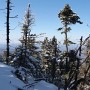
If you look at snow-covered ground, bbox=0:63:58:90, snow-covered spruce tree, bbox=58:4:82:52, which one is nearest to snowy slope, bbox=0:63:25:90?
snow-covered ground, bbox=0:63:58:90

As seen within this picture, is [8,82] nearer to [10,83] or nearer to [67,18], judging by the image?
[10,83]

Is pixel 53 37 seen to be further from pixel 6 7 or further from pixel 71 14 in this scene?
pixel 6 7

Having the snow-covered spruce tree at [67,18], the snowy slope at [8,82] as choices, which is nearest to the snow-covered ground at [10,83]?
the snowy slope at [8,82]

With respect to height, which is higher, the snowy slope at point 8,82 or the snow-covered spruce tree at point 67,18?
the snow-covered spruce tree at point 67,18

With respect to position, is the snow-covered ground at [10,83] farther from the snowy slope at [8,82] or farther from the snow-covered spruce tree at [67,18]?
the snow-covered spruce tree at [67,18]

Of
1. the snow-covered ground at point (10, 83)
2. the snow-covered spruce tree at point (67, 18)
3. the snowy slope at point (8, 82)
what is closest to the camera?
the snowy slope at point (8, 82)

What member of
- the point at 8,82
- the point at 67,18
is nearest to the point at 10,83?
the point at 8,82

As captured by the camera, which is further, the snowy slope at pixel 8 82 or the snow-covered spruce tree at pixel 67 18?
the snow-covered spruce tree at pixel 67 18

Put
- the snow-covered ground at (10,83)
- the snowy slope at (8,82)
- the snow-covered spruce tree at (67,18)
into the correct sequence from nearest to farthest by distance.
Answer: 1. the snowy slope at (8,82)
2. the snow-covered ground at (10,83)
3. the snow-covered spruce tree at (67,18)

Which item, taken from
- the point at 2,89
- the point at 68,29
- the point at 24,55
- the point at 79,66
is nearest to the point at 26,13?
the point at 68,29

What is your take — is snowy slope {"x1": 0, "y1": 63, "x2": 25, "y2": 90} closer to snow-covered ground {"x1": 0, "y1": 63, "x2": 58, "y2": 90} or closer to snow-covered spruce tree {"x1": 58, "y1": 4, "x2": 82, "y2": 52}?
snow-covered ground {"x1": 0, "y1": 63, "x2": 58, "y2": 90}

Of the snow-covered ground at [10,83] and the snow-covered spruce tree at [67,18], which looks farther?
the snow-covered spruce tree at [67,18]

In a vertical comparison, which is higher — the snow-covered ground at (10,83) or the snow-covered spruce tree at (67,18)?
the snow-covered spruce tree at (67,18)

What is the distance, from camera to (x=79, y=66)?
284 inches
